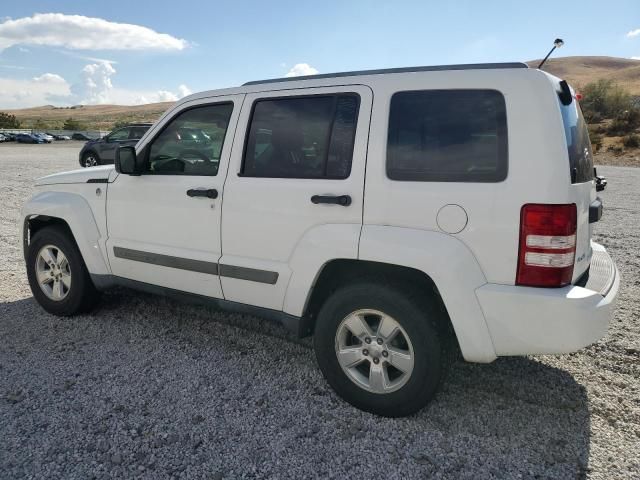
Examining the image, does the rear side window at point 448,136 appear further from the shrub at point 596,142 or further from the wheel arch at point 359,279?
the shrub at point 596,142

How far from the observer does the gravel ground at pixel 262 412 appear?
99.3 inches

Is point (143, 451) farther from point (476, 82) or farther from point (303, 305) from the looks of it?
point (476, 82)

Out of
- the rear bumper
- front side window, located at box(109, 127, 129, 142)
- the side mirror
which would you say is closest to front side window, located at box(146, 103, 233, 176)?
the side mirror

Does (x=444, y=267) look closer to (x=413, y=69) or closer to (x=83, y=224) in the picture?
(x=413, y=69)

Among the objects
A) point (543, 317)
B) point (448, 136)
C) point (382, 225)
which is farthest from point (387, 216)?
point (543, 317)

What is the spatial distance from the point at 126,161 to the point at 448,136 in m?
2.36

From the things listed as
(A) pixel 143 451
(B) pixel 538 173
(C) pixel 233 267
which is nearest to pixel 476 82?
(B) pixel 538 173

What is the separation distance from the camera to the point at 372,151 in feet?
9.29

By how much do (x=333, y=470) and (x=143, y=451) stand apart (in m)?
1.00

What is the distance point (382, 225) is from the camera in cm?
277

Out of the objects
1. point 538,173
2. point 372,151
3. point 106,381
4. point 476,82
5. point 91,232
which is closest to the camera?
point 538,173

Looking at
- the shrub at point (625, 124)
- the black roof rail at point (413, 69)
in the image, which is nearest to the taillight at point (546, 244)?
the black roof rail at point (413, 69)

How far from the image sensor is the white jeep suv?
2.47m

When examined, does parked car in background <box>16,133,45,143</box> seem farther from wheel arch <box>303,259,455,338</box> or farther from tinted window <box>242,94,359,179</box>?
wheel arch <box>303,259,455,338</box>
